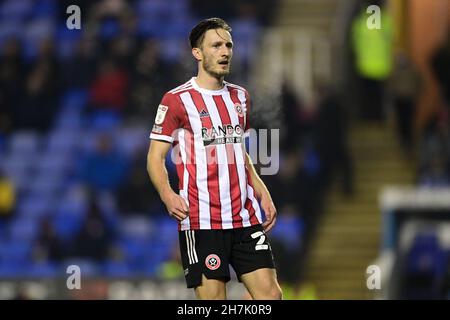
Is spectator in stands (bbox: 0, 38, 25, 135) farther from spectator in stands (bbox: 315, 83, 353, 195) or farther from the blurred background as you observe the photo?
spectator in stands (bbox: 315, 83, 353, 195)

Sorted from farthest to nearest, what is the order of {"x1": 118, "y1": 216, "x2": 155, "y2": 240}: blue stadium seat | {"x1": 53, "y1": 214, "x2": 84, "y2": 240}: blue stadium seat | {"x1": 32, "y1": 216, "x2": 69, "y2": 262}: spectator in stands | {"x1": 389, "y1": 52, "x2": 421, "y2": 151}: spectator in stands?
1. {"x1": 389, "y1": 52, "x2": 421, "y2": 151}: spectator in stands
2. {"x1": 53, "y1": 214, "x2": 84, "y2": 240}: blue stadium seat
3. {"x1": 118, "y1": 216, "x2": 155, "y2": 240}: blue stadium seat
4. {"x1": 32, "y1": 216, "x2": 69, "y2": 262}: spectator in stands

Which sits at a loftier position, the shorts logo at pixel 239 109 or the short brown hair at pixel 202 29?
the short brown hair at pixel 202 29

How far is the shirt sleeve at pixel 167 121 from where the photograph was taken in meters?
6.94

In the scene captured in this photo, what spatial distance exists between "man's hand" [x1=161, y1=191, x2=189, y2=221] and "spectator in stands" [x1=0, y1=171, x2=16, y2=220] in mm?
10543

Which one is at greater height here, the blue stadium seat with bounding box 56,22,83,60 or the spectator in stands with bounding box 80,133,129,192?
the blue stadium seat with bounding box 56,22,83,60

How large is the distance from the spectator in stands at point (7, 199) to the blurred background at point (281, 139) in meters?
0.03

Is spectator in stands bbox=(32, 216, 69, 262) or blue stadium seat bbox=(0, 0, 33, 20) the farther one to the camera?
blue stadium seat bbox=(0, 0, 33, 20)

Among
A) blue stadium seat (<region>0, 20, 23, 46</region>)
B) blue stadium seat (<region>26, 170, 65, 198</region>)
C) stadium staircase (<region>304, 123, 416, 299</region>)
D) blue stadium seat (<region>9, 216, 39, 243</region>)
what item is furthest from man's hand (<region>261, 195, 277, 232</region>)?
blue stadium seat (<region>0, 20, 23, 46</region>)

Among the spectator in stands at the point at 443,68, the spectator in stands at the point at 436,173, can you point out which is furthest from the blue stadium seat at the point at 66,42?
the spectator in stands at the point at 436,173

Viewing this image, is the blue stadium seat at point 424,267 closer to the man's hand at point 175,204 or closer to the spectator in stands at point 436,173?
the spectator in stands at point 436,173

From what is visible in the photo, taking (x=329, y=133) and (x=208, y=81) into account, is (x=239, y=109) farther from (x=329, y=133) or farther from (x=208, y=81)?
(x=329, y=133)

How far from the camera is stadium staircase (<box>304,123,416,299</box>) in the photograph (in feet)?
53.1

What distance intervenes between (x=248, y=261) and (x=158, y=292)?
6708mm
